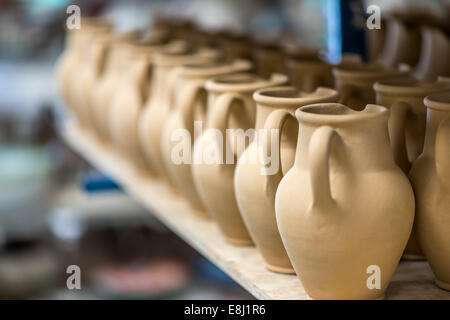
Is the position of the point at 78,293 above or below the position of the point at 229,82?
below

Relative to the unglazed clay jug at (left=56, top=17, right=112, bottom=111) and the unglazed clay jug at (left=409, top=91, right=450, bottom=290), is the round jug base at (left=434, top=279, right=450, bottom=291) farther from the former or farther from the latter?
the unglazed clay jug at (left=56, top=17, right=112, bottom=111)

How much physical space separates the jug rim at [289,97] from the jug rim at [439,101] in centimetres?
19

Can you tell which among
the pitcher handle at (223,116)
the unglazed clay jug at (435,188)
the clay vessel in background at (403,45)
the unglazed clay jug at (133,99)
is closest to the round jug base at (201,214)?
the pitcher handle at (223,116)

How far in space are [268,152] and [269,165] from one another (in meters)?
0.04

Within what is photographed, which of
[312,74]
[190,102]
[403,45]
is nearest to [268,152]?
[190,102]

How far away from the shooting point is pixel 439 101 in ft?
4.26

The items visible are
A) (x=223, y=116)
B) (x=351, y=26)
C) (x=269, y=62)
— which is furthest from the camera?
(x=351, y=26)

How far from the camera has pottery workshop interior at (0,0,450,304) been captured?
1.25 meters

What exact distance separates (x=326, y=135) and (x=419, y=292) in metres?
0.35

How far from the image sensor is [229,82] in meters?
1.69

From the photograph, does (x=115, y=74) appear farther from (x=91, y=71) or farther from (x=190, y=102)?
(x=190, y=102)

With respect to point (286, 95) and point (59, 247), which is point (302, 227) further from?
point (59, 247)

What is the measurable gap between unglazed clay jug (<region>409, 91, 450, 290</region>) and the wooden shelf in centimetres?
8

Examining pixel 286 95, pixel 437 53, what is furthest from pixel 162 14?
pixel 286 95
